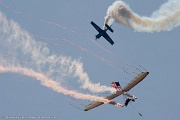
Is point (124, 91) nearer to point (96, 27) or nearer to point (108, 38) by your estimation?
point (96, 27)

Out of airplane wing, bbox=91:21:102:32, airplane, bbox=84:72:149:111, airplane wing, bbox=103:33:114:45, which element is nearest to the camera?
airplane, bbox=84:72:149:111

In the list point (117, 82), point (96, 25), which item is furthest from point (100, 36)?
point (117, 82)

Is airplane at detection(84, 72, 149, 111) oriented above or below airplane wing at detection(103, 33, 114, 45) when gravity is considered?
below

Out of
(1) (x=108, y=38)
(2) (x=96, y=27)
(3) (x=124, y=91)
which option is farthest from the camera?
(1) (x=108, y=38)

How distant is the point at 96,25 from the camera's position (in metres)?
135

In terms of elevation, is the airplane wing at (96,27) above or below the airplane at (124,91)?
above

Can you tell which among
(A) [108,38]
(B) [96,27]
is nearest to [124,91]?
(B) [96,27]

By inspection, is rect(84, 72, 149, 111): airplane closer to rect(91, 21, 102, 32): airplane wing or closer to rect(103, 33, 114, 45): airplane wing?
rect(91, 21, 102, 32): airplane wing

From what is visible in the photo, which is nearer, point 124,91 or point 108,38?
point 124,91

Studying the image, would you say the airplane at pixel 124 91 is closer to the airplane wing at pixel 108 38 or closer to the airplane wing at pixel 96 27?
the airplane wing at pixel 96 27

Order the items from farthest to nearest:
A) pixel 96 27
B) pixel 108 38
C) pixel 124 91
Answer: pixel 108 38, pixel 96 27, pixel 124 91

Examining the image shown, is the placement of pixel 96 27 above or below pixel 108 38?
above

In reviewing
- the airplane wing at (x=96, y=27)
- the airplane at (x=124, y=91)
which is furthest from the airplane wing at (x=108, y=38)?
the airplane at (x=124, y=91)

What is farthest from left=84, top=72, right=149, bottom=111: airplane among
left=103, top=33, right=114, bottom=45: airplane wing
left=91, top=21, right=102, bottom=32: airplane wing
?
left=103, top=33, right=114, bottom=45: airplane wing
